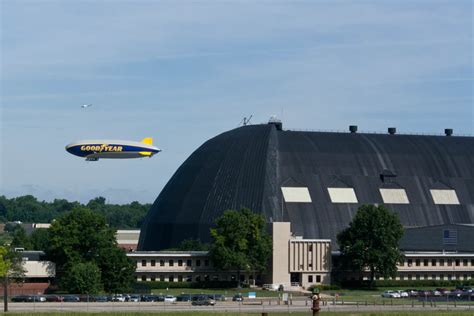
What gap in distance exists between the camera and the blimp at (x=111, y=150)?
181m

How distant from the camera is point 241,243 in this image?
555 ft

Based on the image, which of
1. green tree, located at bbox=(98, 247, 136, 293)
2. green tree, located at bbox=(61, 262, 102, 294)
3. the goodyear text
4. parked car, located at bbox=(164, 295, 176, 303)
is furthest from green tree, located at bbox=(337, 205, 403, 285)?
green tree, located at bbox=(61, 262, 102, 294)

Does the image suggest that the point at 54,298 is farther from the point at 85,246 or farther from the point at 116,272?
the point at 85,246

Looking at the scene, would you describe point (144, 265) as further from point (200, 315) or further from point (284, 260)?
point (200, 315)

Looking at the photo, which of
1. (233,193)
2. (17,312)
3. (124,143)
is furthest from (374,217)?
(17,312)

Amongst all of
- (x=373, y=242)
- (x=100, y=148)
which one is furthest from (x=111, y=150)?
(x=373, y=242)

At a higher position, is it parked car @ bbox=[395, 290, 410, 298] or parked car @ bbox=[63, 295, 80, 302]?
parked car @ bbox=[395, 290, 410, 298]

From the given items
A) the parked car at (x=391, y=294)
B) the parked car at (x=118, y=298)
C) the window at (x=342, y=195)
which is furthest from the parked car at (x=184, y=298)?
the window at (x=342, y=195)

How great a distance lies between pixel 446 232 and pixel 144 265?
4864 cm

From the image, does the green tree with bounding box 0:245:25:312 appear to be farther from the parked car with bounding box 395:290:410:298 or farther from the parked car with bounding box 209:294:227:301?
the parked car with bounding box 395:290:410:298

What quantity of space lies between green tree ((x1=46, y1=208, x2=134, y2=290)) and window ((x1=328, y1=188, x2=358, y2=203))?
45404mm

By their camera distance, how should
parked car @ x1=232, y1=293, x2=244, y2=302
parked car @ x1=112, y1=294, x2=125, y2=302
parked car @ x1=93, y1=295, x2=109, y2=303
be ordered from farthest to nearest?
1. parked car @ x1=232, y1=293, x2=244, y2=302
2. parked car @ x1=112, y1=294, x2=125, y2=302
3. parked car @ x1=93, y1=295, x2=109, y2=303

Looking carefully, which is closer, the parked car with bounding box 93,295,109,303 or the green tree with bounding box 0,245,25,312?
the parked car with bounding box 93,295,109,303

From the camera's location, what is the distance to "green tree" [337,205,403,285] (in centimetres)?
17275
